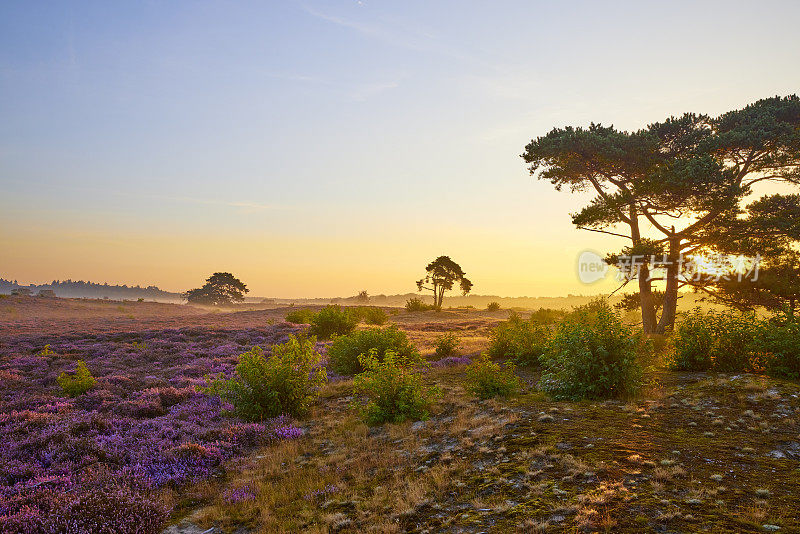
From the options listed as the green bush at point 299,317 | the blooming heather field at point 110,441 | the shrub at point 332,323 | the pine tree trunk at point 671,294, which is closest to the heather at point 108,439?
the blooming heather field at point 110,441

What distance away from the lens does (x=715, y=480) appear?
5750 mm

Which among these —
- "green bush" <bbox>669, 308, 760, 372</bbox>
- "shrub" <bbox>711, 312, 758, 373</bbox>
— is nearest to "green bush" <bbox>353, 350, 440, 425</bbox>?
"green bush" <bbox>669, 308, 760, 372</bbox>

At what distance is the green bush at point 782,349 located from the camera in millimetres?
10625

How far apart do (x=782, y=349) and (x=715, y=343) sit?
74.4 inches

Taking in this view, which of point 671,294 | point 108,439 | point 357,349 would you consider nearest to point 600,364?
point 357,349

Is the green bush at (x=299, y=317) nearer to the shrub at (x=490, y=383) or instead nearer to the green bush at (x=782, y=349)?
the shrub at (x=490, y=383)

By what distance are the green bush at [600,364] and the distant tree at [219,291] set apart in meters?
122

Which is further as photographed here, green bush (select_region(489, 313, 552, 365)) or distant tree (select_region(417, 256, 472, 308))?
distant tree (select_region(417, 256, 472, 308))

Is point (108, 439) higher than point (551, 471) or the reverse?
the reverse

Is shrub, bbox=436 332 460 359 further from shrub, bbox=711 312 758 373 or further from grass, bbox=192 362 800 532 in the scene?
shrub, bbox=711 312 758 373

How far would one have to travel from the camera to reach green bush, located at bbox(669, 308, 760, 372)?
1198 cm

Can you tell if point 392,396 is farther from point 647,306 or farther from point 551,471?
point 647,306

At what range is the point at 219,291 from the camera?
121062 millimetres

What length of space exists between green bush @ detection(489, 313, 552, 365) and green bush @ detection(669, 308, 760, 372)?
500 centimetres
